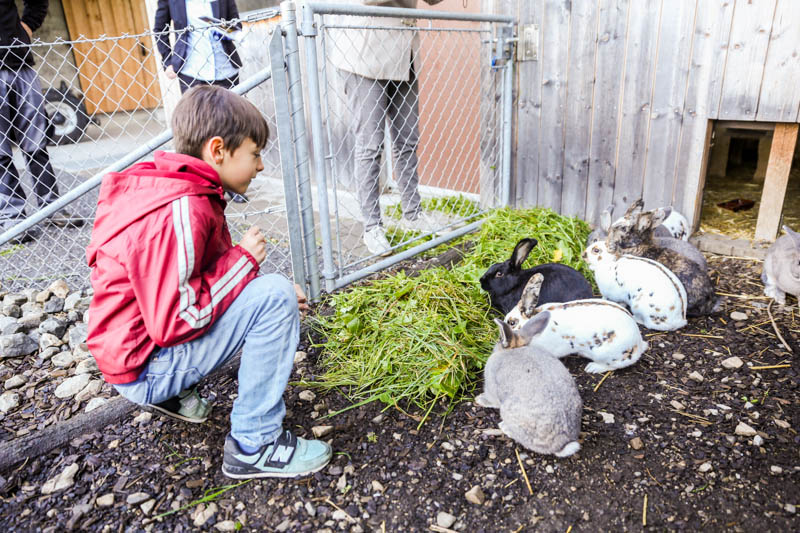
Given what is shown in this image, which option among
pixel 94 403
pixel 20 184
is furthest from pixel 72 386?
pixel 20 184

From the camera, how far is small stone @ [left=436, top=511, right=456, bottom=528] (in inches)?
70.0

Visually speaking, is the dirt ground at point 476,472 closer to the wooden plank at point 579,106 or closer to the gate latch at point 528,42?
the wooden plank at point 579,106

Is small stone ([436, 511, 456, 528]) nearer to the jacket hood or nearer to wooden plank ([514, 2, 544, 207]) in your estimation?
the jacket hood

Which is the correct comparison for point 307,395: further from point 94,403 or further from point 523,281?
point 523,281

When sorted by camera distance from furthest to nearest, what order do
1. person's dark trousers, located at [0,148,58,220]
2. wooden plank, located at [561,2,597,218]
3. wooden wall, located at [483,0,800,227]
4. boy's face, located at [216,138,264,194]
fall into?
1. person's dark trousers, located at [0,148,58,220]
2. wooden plank, located at [561,2,597,218]
3. wooden wall, located at [483,0,800,227]
4. boy's face, located at [216,138,264,194]

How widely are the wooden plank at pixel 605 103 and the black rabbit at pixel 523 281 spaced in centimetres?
144

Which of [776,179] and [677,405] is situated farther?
[776,179]

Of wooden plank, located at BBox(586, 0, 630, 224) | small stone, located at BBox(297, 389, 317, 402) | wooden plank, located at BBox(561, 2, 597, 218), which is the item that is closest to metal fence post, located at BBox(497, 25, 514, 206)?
wooden plank, located at BBox(561, 2, 597, 218)

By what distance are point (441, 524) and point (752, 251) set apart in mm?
2901

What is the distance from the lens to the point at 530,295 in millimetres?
2428

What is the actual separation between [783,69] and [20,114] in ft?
16.2

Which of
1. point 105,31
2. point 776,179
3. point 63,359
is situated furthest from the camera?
point 105,31

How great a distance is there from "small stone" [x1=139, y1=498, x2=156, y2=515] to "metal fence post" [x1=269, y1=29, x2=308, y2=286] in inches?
50.3

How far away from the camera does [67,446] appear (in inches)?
86.0
